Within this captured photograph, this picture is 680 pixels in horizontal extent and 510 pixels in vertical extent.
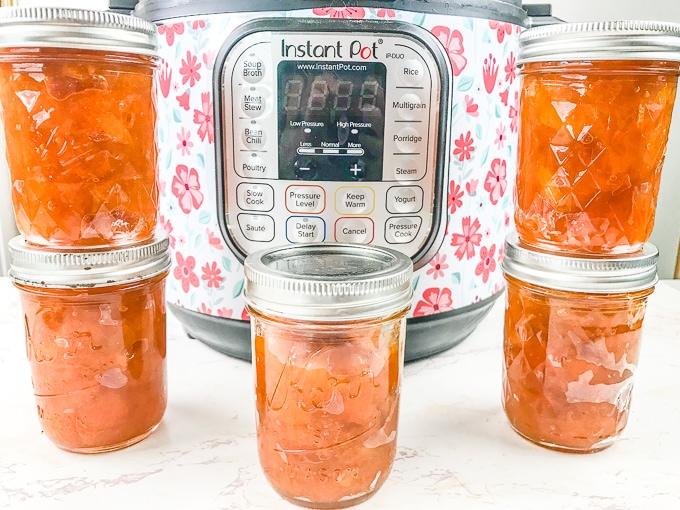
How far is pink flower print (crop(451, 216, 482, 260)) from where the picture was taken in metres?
0.57

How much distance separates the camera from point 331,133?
1.68 feet

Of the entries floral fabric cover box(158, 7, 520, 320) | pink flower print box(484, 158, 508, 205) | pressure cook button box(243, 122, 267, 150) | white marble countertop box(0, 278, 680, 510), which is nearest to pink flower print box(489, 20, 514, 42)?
floral fabric cover box(158, 7, 520, 320)

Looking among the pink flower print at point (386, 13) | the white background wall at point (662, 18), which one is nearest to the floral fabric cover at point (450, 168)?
the pink flower print at point (386, 13)

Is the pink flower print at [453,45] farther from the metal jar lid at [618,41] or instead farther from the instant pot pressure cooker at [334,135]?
the metal jar lid at [618,41]

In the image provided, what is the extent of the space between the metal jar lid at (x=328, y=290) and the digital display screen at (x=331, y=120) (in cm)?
11

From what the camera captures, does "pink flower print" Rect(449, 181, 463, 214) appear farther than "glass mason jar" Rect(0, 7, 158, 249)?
Yes

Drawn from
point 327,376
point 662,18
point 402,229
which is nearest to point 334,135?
point 402,229

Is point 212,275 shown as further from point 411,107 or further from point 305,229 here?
point 411,107

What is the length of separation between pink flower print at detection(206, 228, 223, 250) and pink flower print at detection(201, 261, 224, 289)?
0.02m

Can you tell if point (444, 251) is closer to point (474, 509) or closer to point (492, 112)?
point (492, 112)

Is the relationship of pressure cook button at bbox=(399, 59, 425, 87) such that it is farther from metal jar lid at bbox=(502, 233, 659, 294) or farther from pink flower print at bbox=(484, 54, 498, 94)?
metal jar lid at bbox=(502, 233, 659, 294)

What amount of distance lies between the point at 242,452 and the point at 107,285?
0.16 metres

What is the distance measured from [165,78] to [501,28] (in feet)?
0.99

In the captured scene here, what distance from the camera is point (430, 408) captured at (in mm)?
544
